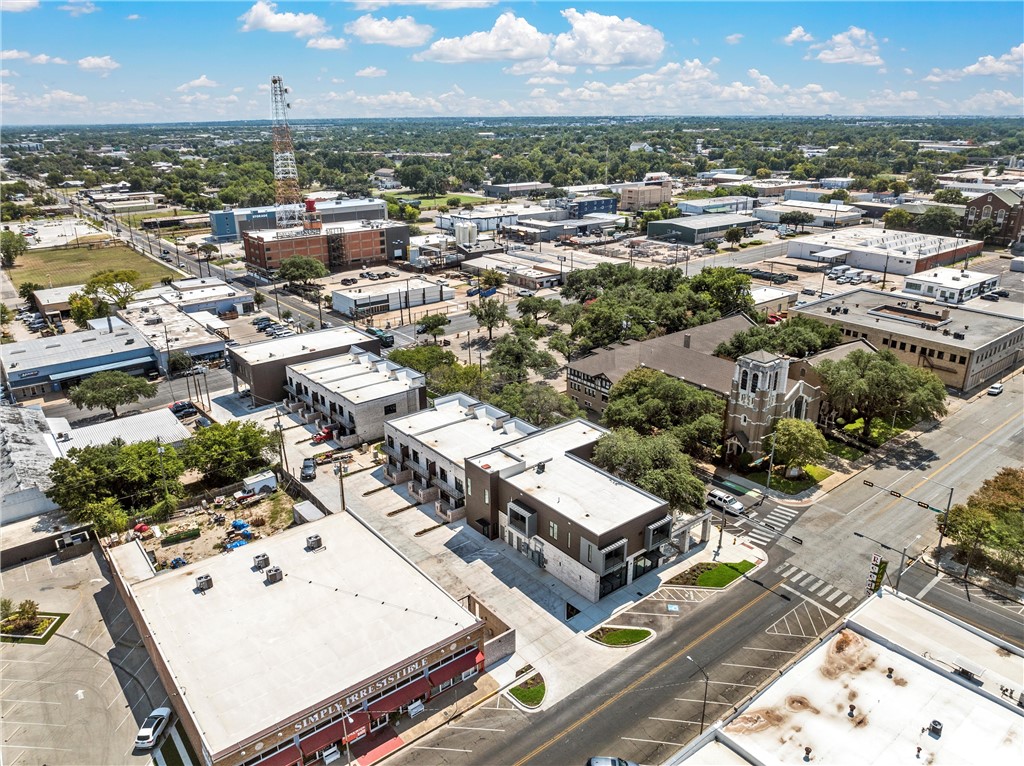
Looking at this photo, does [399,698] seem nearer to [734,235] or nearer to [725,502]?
[725,502]

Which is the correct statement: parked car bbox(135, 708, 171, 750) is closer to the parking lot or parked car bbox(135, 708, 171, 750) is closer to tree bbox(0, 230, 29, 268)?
the parking lot

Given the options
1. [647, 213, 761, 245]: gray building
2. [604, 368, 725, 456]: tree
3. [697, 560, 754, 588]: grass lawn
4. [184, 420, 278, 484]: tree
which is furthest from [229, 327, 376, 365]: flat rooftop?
[647, 213, 761, 245]: gray building

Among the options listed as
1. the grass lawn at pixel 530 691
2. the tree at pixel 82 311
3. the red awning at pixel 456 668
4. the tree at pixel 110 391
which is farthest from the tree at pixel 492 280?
the grass lawn at pixel 530 691

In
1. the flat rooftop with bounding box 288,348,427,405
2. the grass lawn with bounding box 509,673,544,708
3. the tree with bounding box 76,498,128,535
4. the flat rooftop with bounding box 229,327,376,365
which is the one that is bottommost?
the grass lawn with bounding box 509,673,544,708

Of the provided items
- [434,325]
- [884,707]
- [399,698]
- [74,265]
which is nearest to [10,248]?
[74,265]

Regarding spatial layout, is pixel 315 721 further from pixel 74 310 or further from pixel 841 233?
pixel 841 233

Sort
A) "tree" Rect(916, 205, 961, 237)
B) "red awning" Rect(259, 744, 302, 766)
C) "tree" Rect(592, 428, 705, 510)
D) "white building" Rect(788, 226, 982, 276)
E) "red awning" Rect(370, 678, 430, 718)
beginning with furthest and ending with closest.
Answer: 1. "tree" Rect(916, 205, 961, 237)
2. "white building" Rect(788, 226, 982, 276)
3. "tree" Rect(592, 428, 705, 510)
4. "red awning" Rect(370, 678, 430, 718)
5. "red awning" Rect(259, 744, 302, 766)

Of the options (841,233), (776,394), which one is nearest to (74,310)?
(776,394)
